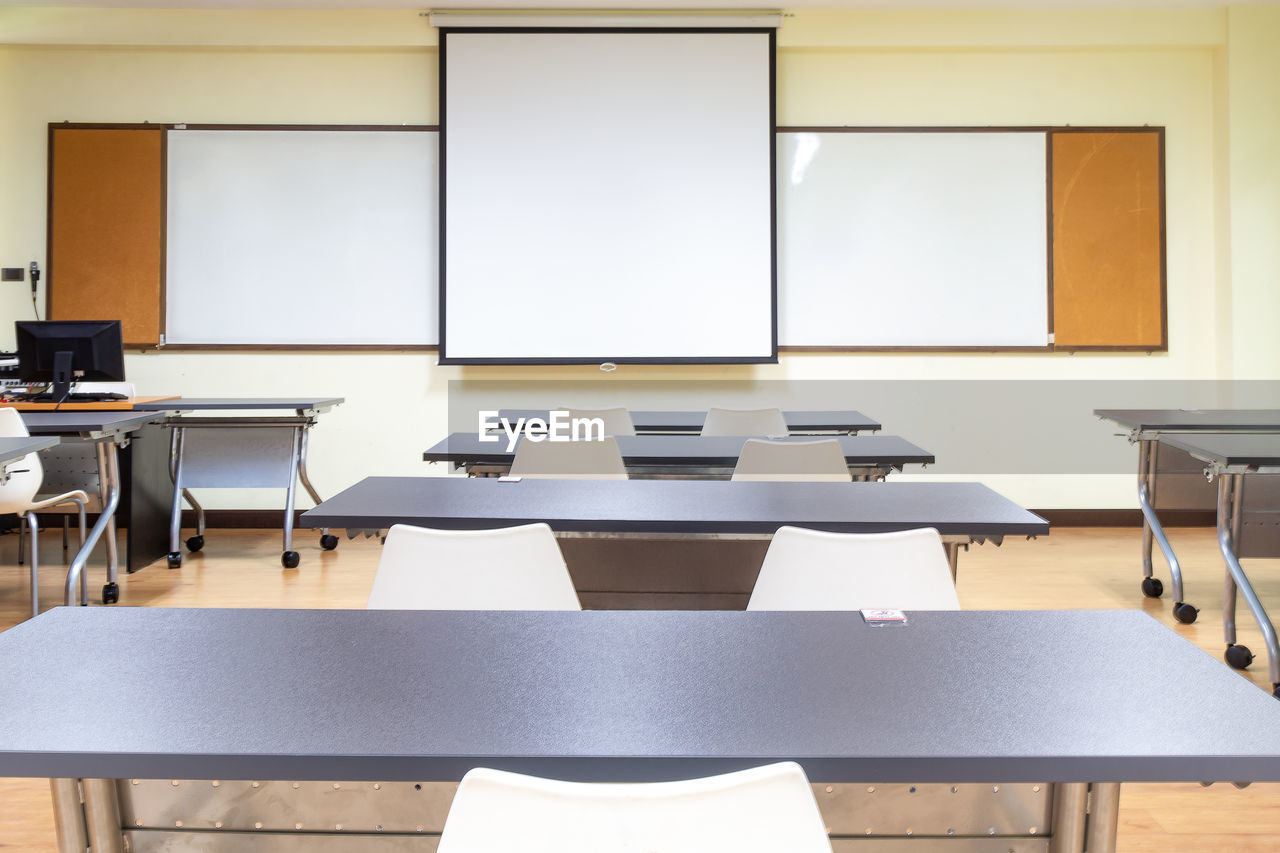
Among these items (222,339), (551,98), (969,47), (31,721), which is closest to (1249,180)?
(969,47)

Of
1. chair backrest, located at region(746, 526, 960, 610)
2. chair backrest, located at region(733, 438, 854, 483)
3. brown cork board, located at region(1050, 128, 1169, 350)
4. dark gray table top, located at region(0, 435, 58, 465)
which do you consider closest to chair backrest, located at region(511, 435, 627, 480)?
chair backrest, located at region(733, 438, 854, 483)

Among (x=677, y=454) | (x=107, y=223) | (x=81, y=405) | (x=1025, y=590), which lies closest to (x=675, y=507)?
(x=677, y=454)

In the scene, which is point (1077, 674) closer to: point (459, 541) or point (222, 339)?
point (459, 541)

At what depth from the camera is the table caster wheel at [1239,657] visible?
125 inches

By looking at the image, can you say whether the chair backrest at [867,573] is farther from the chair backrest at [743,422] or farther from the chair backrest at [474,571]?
the chair backrest at [743,422]

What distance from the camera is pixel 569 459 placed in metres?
3.15

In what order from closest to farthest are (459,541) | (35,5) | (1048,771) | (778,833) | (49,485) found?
1. (778,833)
2. (1048,771)
3. (459,541)
4. (49,485)
5. (35,5)

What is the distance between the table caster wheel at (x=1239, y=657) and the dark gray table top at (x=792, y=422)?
1.57m

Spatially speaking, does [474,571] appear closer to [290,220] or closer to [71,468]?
[71,468]

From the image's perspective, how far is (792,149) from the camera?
5.61m

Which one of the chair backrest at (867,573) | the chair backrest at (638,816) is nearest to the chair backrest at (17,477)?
the chair backrest at (867,573)

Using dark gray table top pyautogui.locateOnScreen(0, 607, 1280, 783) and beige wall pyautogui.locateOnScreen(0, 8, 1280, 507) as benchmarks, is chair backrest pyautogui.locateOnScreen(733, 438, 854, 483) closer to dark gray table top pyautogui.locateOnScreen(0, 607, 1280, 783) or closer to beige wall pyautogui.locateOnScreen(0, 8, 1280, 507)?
dark gray table top pyautogui.locateOnScreen(0, 607, 1280, 783)

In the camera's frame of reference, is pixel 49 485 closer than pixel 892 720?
No

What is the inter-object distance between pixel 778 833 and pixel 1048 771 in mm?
289
